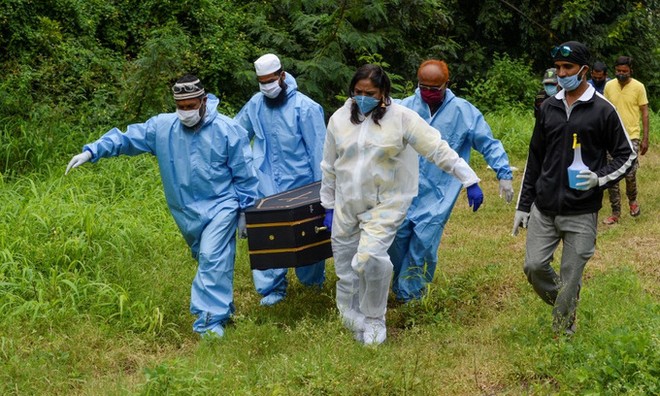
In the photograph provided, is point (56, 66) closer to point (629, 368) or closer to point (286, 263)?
point (286, 263)

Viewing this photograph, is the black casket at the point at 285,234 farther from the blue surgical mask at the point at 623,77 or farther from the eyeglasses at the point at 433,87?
the blue surgical mask at the point at 623,77

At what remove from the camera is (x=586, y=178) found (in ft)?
17.3

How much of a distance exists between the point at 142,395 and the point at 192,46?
992 centimetres

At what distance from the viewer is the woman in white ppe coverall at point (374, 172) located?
587 cm

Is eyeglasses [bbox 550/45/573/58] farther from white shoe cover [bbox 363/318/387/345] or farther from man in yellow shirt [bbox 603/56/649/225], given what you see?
man in yellow shirt [bbox 603/56/649/225]

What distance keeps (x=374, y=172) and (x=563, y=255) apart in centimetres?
121

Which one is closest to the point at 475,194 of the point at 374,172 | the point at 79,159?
the point at 374,172

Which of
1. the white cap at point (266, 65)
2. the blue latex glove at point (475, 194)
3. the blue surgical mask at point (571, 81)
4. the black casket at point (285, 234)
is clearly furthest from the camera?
the white cap at point (266, 65)

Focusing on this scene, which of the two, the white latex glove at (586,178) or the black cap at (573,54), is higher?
the black cap at (573,54)

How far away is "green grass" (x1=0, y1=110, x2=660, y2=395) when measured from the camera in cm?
501

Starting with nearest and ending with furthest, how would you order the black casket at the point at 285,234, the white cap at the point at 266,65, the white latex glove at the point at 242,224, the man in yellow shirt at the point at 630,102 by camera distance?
the black casket at the point at 285,234
the white latex glove at the point at 242,224
the white cap at the point at 266,65
the man in yellow shirt at the point at 630,102

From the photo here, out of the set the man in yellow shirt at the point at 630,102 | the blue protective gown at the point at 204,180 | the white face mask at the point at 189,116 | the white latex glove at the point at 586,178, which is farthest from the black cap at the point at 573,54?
the man in yellow shirt at the point at 630,102

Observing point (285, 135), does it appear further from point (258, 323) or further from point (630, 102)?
point (630, 102)

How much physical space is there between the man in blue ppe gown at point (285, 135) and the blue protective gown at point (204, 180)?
3.08ft
